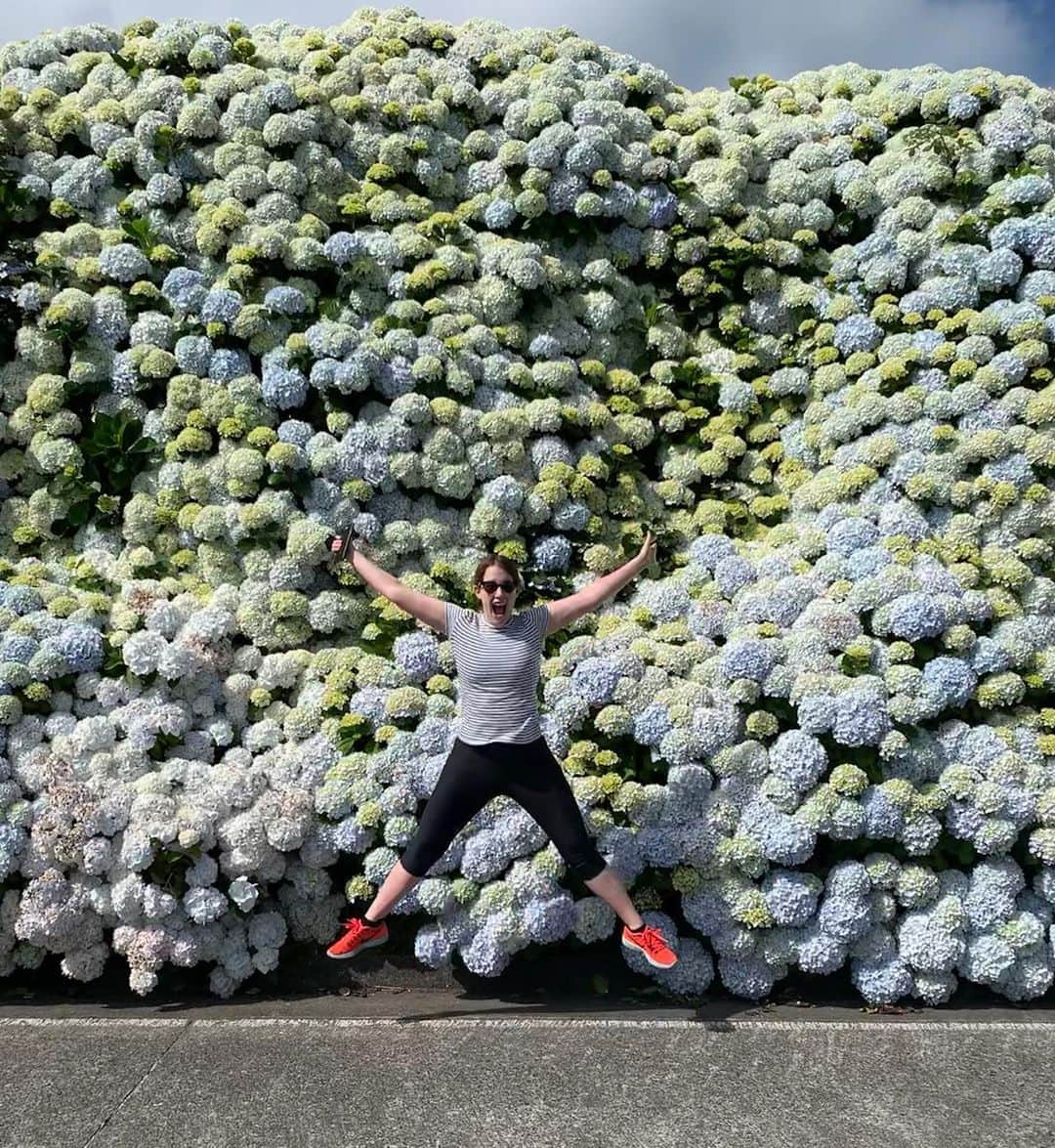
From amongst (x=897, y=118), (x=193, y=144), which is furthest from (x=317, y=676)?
(x=897, y=118)

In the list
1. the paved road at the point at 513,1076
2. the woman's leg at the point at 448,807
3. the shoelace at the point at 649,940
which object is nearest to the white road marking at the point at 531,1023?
the paved road at the point at 513,1076

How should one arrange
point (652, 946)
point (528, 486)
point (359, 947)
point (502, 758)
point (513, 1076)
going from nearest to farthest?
1. point (513, 1076)
2. point (502, 758)
3. point (652, 946)
4. point (359, 947)
5. point (528, 486)

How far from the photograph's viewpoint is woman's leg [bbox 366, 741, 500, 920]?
11.4ft

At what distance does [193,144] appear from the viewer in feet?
18.5

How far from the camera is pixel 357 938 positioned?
12.1 ft

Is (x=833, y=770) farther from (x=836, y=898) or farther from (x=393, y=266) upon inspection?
(x=393, y=266)

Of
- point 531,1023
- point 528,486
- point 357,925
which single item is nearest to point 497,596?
point 357,925

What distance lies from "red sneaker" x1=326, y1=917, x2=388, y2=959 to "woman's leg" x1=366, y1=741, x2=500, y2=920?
0.23m

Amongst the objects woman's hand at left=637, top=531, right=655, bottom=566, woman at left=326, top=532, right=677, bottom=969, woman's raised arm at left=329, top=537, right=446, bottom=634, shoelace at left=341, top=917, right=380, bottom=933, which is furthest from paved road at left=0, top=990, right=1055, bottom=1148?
woman's hand at left=637, top=531, right=655, bottom=566

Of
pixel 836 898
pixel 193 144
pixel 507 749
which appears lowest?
pixel 836 898

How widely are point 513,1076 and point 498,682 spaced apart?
4.09 ft

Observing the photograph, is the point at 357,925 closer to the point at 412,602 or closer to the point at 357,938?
the point at 357,938

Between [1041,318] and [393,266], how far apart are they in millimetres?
3289

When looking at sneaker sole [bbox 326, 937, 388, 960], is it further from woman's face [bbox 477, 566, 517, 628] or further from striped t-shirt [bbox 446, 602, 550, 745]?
woman's face [bbox 477, 566, 517, 628]
